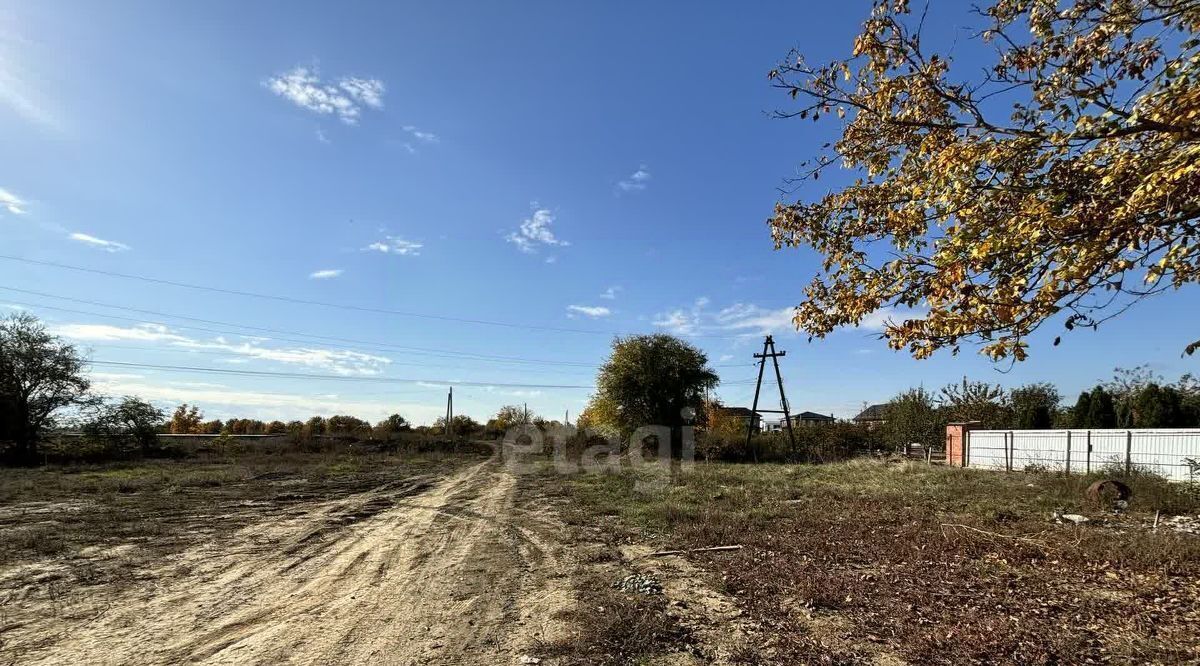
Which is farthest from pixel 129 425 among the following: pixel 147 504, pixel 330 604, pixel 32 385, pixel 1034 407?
pixel 1034 407

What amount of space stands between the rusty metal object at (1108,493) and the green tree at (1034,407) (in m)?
17.5

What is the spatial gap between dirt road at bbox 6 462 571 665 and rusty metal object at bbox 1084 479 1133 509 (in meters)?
9.96

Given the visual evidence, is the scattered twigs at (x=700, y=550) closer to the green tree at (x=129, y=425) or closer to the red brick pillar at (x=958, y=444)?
the red brick pillar at (x=958, y=444)

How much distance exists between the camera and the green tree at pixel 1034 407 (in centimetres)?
2623

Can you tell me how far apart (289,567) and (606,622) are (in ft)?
14.0

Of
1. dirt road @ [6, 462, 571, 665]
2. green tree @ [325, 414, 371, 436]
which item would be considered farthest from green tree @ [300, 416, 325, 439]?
dirt road @ [6, 462, 571, 665]

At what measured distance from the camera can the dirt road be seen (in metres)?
4.27

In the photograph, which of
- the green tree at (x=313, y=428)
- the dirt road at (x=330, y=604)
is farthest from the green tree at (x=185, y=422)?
the dirt road at (x=330, y=604)

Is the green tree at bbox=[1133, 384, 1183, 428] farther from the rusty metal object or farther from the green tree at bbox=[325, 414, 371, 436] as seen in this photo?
the green tree at bbox=[325, 414, 371, 436]

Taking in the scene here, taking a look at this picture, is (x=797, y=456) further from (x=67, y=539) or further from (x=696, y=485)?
(x=67, y=539)

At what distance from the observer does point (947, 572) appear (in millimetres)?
6125

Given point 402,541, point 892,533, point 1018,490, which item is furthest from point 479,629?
point 1018,490

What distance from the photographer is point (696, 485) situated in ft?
48.9

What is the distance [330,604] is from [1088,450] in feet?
65.5
